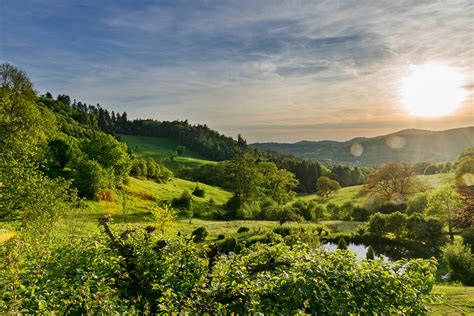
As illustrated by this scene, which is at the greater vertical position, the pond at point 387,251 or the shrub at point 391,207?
the shrub at point 391,207

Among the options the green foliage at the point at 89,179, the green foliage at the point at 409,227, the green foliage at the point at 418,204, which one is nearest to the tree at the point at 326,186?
the green foliage at the point at 418,204

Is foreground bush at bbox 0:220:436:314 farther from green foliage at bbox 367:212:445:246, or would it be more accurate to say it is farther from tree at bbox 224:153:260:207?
tree at bbox 224:153:260:207

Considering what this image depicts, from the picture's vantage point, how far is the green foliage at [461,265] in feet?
92.9

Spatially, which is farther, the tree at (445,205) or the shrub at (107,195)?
the shrub at (107,195)

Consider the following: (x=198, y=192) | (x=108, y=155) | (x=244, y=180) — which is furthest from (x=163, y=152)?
(x=108, y=155)

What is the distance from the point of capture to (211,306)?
26.9 ft

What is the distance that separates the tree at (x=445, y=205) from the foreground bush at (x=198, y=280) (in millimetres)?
44847

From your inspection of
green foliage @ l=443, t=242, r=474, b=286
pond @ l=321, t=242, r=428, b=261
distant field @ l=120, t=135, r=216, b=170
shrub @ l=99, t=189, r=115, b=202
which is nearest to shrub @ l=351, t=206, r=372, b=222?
pond @ l=321, t=242, r=428, b=261

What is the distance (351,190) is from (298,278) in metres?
124

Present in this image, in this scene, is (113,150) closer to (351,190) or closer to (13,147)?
(13,147)

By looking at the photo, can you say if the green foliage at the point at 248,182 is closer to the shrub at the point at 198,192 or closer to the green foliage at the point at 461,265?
the shrub at the point at 198,192

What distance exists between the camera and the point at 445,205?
Result: 4847 centimetres

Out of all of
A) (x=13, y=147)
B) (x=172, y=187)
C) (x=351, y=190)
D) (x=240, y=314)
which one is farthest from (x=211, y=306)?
(x=351, y=190)

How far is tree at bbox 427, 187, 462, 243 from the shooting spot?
4694cm
